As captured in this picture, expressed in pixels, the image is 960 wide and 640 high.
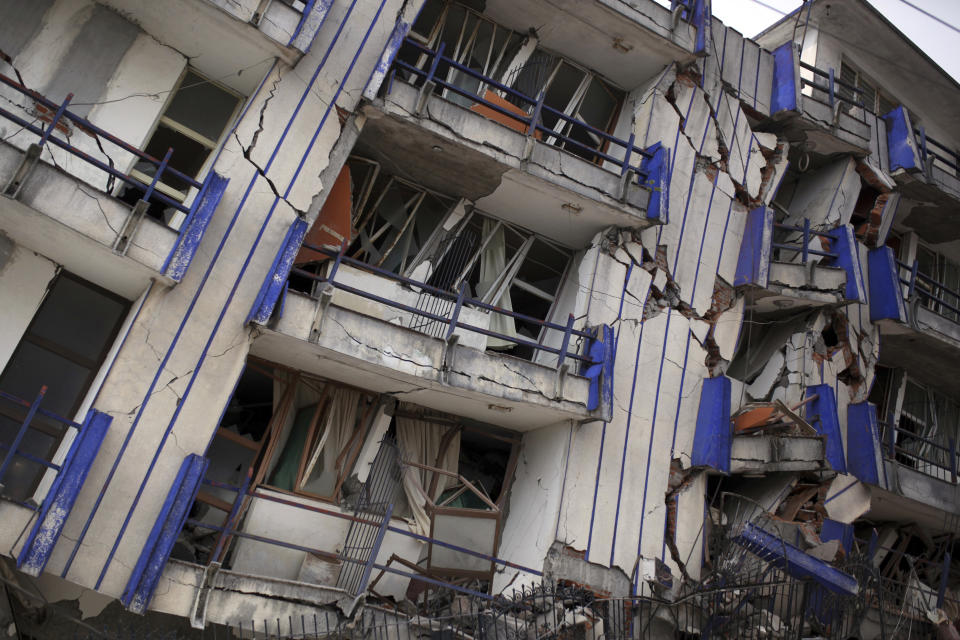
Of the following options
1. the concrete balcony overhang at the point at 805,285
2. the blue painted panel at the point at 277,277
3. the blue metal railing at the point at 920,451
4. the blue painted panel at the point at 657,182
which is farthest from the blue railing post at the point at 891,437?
the blue painted panel at the point at 277,277

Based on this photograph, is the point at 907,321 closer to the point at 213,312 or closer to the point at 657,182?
the point at 657,182

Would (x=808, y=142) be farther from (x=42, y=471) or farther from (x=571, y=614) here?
(x=42, y=471)

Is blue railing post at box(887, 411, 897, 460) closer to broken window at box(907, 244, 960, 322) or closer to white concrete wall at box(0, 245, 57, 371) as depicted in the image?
broken window at box(907, 244, 960, 322)

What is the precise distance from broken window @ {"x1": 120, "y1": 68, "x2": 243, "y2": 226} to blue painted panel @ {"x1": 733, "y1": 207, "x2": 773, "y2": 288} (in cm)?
775

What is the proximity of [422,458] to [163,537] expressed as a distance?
3.50m

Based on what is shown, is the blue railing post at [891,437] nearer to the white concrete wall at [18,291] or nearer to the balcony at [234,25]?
the balcony at [234,25]

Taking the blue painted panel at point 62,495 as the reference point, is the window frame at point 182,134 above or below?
above

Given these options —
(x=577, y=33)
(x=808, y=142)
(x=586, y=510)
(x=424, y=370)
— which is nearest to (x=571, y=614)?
(x=586, y=510)

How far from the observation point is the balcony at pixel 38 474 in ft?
19.1

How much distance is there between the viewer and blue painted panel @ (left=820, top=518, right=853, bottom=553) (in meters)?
10.0

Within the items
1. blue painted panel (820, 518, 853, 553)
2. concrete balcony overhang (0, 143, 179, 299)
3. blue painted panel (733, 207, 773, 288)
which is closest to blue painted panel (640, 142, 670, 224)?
blue painted panel (733, 207, 773, 288)

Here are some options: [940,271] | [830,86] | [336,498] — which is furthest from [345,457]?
[940,271]

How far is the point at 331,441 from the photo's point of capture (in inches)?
344

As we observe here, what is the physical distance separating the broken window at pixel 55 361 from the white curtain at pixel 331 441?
8.53ft
